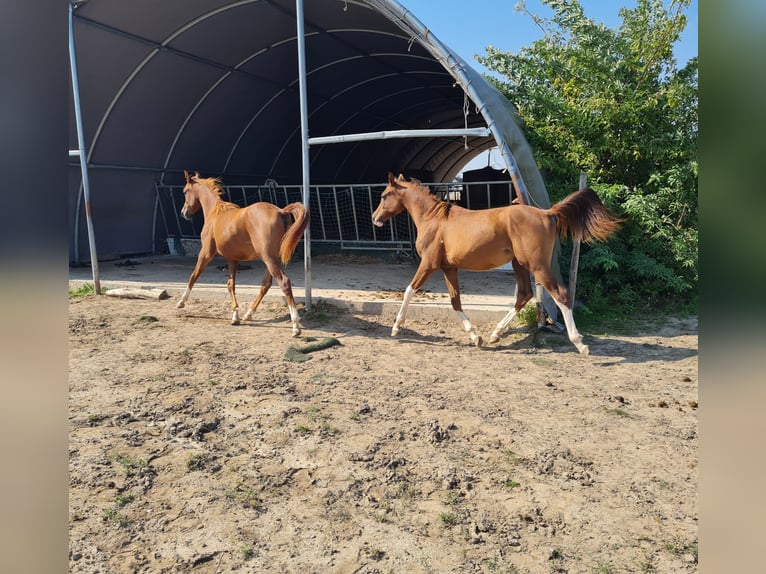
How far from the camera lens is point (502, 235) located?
5.54 meters

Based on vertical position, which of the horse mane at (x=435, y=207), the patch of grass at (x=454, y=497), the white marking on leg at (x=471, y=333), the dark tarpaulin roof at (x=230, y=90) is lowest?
the patch of grass at (x=454, y=497)

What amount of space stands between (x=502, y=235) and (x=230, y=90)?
9.33 meters

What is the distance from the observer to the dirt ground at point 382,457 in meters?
2.39

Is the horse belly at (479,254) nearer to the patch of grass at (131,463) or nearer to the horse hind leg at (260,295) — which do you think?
the horse hind leg at (260,295)

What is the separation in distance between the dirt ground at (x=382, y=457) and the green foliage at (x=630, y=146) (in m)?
1.50

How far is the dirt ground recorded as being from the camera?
2.39 meters

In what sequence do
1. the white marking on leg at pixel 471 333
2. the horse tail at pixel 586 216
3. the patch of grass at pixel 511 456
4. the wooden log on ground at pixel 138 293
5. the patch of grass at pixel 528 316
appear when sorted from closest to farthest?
the patch of grass at pixel 511 456, the horse tail at pixel 586 216, the white marking on leg at pixel 471 333, the patch of grass at pixel 528 316, the wooden log on ground at pixel 138 293

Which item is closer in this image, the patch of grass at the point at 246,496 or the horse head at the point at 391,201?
the patch of grass at the point at 246,496

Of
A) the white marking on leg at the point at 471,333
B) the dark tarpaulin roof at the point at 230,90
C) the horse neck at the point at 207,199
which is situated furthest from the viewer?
the dark tarpaulin roof at the point at 230,90

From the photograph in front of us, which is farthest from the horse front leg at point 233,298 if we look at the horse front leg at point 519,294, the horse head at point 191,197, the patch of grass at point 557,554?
the patch of grass at point 557,554

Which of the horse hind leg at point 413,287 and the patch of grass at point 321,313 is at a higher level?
the horse hind leg at point 413,287

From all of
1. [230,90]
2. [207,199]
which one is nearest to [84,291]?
[207,199]

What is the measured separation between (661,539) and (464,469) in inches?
43.8

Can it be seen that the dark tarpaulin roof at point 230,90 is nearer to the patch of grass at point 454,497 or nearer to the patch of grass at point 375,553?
the patch of grass at point 454,497
